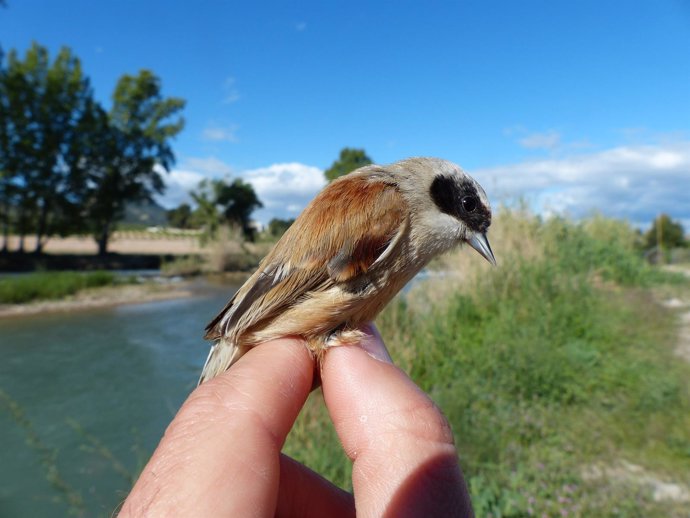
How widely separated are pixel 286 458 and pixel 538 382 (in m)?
4.15

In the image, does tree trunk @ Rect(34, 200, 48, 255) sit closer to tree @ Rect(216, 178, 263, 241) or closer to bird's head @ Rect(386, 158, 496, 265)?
tree @ Rect(216, 178, 263, 241)

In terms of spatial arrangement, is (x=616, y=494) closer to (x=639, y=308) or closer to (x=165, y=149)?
(x=639, y=308)

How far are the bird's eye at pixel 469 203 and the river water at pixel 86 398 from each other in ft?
12.7

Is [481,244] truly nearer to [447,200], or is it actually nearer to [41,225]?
[447,200]

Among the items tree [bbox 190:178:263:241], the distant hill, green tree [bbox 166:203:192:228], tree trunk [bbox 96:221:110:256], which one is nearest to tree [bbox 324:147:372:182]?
tree [bbox 190:178:263:241]

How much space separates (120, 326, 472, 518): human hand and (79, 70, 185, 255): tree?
28.3m

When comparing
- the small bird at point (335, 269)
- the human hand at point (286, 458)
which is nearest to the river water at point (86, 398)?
the small bird at point (335, 269)

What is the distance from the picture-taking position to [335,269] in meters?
1.70

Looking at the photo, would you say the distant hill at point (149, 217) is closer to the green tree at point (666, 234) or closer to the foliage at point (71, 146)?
the foliage at point (71, 146)

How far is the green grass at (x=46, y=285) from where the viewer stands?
47.2 ft

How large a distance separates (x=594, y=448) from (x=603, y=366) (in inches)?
67.3

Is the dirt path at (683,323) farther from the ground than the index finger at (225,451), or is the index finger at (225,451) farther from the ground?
the index finger at (225,451)

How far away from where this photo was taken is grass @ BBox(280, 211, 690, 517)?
3322mm

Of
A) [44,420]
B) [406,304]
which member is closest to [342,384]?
[406,304]
